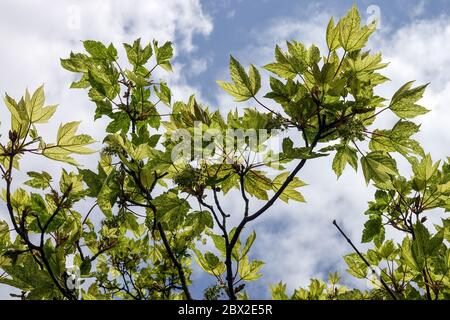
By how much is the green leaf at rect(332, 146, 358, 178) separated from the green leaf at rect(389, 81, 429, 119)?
1.04ft

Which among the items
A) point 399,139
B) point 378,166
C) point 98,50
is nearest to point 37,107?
point 98,50

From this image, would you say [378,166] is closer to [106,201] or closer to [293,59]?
[293,59]

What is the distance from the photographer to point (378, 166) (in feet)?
7.66

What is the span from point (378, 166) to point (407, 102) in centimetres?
38

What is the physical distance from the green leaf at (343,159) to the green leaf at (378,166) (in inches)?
2.8

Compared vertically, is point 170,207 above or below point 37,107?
below

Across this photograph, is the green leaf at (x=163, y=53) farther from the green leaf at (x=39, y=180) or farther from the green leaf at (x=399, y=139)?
the green leaf at (x=399, y=139)

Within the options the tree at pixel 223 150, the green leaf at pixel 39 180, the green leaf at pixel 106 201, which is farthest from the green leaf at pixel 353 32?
the green leaf at pixel 39 180
